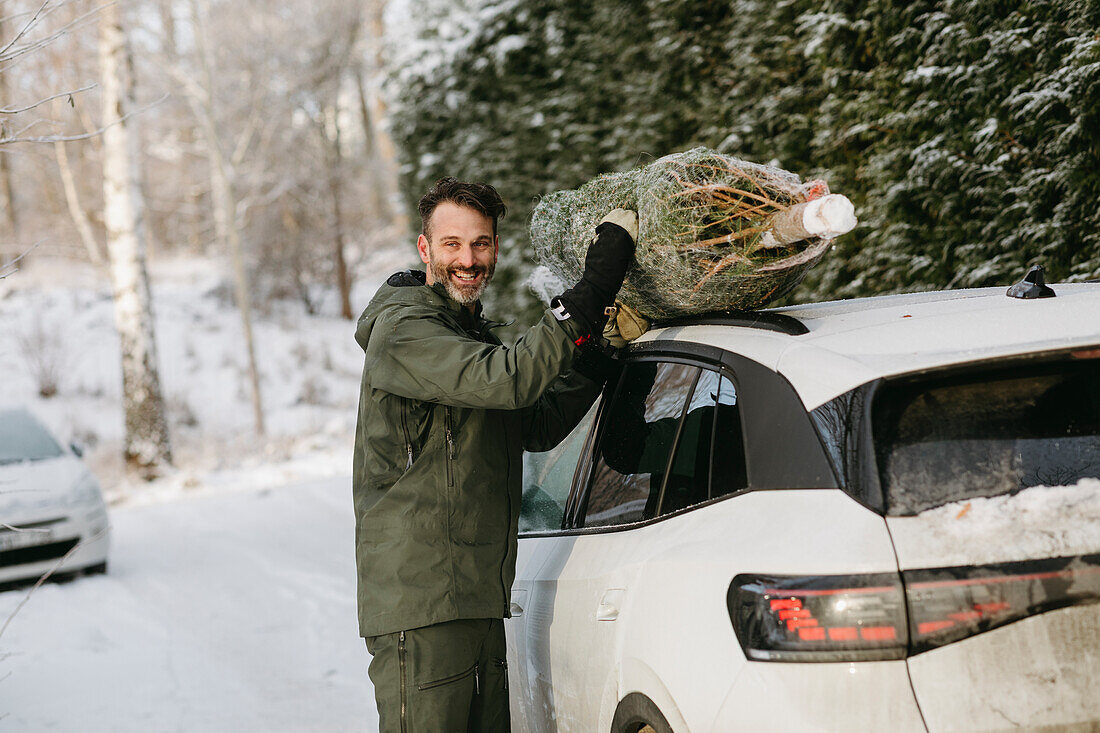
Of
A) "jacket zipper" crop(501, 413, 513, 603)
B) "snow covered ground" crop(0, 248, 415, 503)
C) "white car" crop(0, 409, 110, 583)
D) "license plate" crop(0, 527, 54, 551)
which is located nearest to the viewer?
"jacket zipper" crop(501, 413, 513, 603)

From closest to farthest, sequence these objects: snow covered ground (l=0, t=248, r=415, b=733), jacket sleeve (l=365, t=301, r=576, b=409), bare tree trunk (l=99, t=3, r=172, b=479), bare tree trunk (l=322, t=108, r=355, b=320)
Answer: jacket sleeve (l=365, t=301, r=576, b=409), snow covered ground (l=0, t=248, r=415, b=733), bare tree trunk (l=99, t=3, r=172, b=479), bare tree trunk (l=322, t=108, r=355, b=320)

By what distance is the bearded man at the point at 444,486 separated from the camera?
8.55 feet

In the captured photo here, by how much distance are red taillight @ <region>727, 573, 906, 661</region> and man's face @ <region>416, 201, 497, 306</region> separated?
4.87 ft

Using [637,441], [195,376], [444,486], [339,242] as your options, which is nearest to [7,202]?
[339,242]

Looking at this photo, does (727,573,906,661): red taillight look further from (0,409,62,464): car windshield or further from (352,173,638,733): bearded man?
(0,409,62,464): car windshield

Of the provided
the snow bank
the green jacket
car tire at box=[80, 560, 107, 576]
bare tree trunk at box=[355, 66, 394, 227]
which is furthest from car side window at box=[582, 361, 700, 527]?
bare tree trunk at box=[355, 66, 394, 227]

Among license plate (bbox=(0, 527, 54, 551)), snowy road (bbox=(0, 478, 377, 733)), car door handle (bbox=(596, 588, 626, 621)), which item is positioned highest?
car door handle (bbox=(596, 588, 626, 621))

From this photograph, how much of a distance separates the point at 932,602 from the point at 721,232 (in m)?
1.17

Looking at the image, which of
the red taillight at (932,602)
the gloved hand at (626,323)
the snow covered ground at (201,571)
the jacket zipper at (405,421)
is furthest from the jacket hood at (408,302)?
the snow covered ground at (201,571)

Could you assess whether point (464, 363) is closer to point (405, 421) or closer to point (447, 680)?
point (405, 421)

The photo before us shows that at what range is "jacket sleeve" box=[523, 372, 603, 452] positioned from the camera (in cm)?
309

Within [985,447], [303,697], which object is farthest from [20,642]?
[985,447]

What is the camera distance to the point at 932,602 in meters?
1.73

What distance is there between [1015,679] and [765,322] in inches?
40.1
